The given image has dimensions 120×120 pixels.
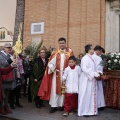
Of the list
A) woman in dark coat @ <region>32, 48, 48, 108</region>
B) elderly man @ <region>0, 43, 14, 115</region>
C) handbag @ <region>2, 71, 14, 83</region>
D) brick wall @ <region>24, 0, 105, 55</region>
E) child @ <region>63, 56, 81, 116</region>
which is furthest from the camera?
brick wall @ <region>24, 0, 105, 55</region>

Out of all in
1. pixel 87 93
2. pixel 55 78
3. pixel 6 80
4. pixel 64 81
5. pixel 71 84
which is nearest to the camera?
pixel 87 93

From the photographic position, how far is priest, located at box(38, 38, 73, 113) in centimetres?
764

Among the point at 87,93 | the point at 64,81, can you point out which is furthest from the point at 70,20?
the point at 87,93

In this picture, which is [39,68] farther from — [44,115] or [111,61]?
[111,61]

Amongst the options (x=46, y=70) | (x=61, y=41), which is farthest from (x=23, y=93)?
(x=61, y=41)

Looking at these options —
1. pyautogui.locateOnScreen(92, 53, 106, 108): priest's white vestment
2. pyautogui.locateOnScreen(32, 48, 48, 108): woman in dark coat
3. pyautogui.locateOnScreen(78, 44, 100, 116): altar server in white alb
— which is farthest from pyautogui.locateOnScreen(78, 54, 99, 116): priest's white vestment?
pyautogui.locateOnScreen(32, 48, 48, 108): woman in dark coat

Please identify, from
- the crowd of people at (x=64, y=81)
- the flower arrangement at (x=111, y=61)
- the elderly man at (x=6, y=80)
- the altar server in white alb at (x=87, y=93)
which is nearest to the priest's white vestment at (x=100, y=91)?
the crowd of people at (x=64, y=81)

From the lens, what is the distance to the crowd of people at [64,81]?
7168 mm

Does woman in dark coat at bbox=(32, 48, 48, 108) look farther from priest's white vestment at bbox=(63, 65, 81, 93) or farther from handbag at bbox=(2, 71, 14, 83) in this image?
priest's white vestment at bbox=(63, 65, 81, 93)

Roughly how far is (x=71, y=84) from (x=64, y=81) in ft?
0.76

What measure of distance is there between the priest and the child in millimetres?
288

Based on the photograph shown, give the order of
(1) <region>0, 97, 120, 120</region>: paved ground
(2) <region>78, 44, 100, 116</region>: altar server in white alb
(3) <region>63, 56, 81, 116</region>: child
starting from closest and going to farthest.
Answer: (1) <region>0, 97, 120, 120</region>: paved ground, (2) <region>78, 44, 100, 116</region>: altar server in white alb, (3) <region>63, 56, 81, 116</region>: child

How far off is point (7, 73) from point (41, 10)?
268 inches

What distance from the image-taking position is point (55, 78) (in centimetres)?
772
